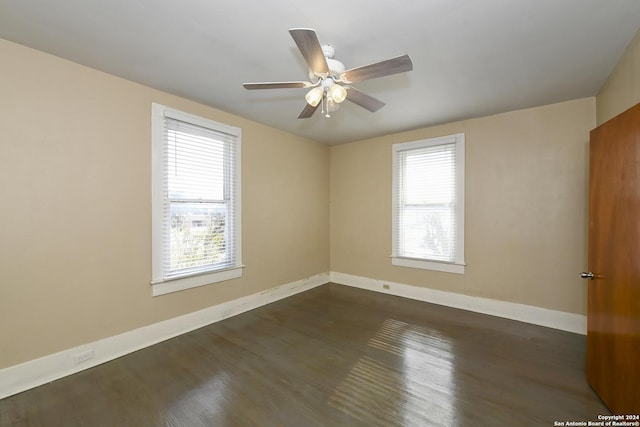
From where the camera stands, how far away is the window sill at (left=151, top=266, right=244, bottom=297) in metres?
2.77

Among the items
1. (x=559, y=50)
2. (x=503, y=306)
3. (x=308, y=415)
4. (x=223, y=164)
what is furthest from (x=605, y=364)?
(x=223, y=164)

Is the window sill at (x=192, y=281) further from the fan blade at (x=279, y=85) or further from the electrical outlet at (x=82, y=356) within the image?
the fan blade at (x=279, y=85)

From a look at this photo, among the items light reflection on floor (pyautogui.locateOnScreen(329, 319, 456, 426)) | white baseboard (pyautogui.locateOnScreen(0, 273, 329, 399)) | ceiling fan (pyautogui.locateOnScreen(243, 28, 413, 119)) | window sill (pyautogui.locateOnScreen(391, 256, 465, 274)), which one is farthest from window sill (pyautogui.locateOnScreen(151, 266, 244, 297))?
window sill (pyautogui.locateOnScreen(391, 256, 465, 274))

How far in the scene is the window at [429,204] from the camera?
3703mm

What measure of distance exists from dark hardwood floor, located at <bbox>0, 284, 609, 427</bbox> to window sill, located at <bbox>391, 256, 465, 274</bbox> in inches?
29.4

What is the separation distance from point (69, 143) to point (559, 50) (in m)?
4.10

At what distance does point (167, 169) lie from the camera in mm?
2830

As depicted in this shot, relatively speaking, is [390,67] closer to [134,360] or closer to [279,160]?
[279,160]

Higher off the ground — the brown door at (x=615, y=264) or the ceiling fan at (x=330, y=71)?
the ceiling fan at (x=330, y=71)

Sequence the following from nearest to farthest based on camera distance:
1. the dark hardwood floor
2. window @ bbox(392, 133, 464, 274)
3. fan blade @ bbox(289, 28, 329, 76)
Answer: fan blade @ bbox(289, 28, 329, 76) < the dark hardwood floor < window @ bbox(392, 133, 464, 274)

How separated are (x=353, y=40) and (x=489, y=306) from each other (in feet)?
11.7

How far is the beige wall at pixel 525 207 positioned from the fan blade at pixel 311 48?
278 cm

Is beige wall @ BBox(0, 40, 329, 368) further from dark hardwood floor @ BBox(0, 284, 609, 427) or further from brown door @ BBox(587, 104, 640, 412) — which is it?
brown door @ BBox(587, 104, 640, 412)

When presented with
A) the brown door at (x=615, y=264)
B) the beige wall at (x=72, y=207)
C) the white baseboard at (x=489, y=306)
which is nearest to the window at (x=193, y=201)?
the beige wall at (x=72, y=207)
